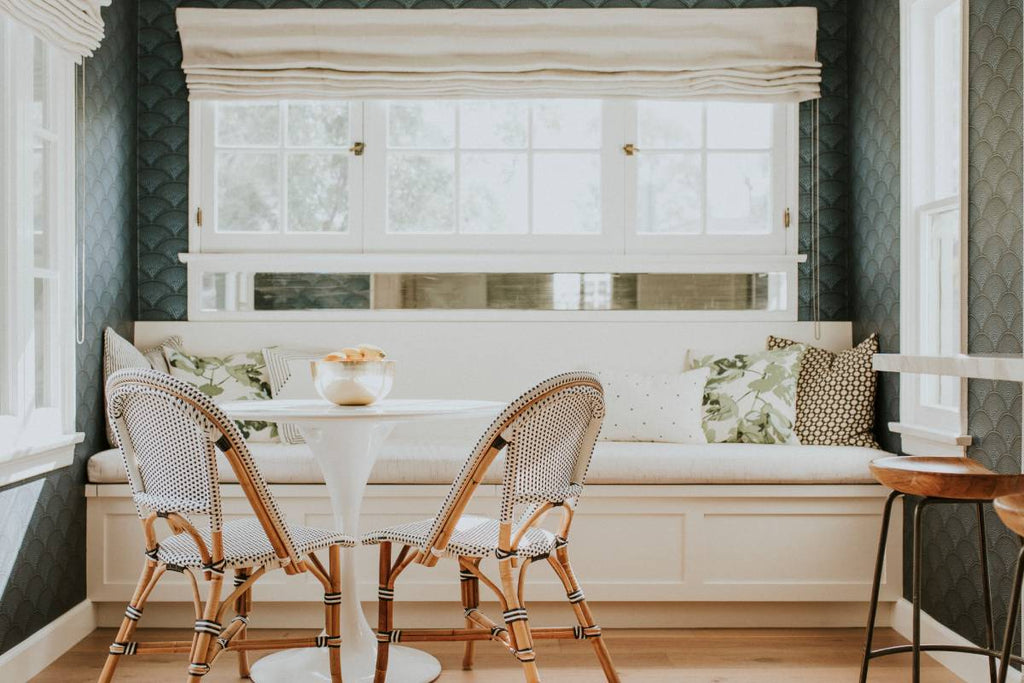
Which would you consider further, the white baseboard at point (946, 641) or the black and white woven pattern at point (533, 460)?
the white baseboard at point (946, 641)

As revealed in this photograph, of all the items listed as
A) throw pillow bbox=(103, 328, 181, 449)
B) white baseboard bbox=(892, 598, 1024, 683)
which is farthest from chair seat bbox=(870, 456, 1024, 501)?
throw pillow bbox=(103, 328, 181, 449)

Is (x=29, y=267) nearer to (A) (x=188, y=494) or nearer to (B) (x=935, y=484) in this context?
(A) (x=188, y=494)

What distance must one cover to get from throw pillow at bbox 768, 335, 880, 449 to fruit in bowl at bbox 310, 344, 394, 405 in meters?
1.88

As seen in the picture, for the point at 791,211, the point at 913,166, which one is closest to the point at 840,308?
the point at 791,211

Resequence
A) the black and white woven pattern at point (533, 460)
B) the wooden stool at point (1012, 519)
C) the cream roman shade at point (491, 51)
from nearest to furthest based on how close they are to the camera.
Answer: the wooden stool at point (1012, 519)
the black and white woven pattern at point (533, 460)
the cream roman shade at point (491, 51)

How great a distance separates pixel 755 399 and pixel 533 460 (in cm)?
172

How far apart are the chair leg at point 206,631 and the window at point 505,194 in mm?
2027

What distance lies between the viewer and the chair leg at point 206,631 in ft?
7.51

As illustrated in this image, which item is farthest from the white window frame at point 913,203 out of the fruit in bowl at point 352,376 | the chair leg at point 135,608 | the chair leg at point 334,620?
the chair leg at point 135,608

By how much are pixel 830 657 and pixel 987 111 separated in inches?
69.8

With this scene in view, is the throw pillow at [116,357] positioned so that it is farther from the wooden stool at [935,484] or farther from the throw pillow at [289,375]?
the wooden stool at [935,484]

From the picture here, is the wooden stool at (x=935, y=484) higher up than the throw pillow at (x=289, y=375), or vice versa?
the throw pillow at (x=289, y=375)

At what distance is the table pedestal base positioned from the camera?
9.17ft

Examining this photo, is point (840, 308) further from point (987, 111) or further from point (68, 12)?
point (68, 12)
